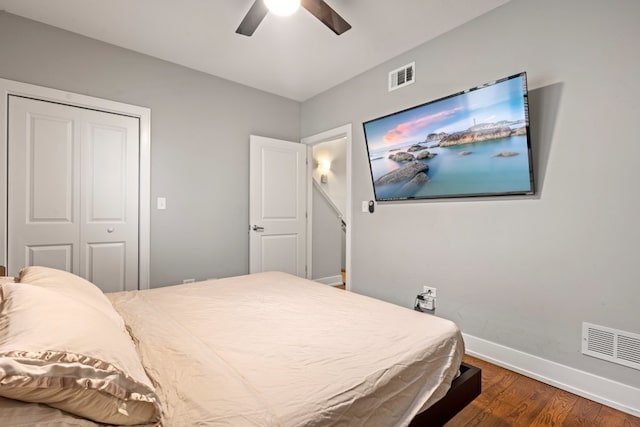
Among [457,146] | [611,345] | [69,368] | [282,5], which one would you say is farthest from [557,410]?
[282,5]

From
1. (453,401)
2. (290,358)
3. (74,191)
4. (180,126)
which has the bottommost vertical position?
(453,401)

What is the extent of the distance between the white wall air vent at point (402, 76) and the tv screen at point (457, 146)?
36cm

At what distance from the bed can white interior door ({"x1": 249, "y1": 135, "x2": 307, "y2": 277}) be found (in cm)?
197

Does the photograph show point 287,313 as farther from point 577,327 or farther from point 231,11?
point 231,11

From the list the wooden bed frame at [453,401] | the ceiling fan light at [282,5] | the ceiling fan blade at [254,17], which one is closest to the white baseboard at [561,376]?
the wooden bed frame at [453,401]

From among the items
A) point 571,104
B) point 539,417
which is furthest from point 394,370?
point 571,104

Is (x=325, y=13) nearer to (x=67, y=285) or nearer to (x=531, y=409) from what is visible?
(x=67, y=285)

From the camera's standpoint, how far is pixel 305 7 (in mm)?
1840

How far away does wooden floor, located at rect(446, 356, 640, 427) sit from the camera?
1.61 metres

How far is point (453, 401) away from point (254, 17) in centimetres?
236

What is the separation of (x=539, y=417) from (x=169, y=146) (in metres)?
3.58

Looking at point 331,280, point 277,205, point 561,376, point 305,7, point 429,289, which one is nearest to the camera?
point 305,7

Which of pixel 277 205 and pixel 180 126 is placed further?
pixel 277 205

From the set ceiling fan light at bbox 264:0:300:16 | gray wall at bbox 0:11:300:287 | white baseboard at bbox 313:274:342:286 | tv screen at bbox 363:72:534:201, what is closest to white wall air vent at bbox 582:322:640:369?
tv screen at bbox 363:72:534:201
